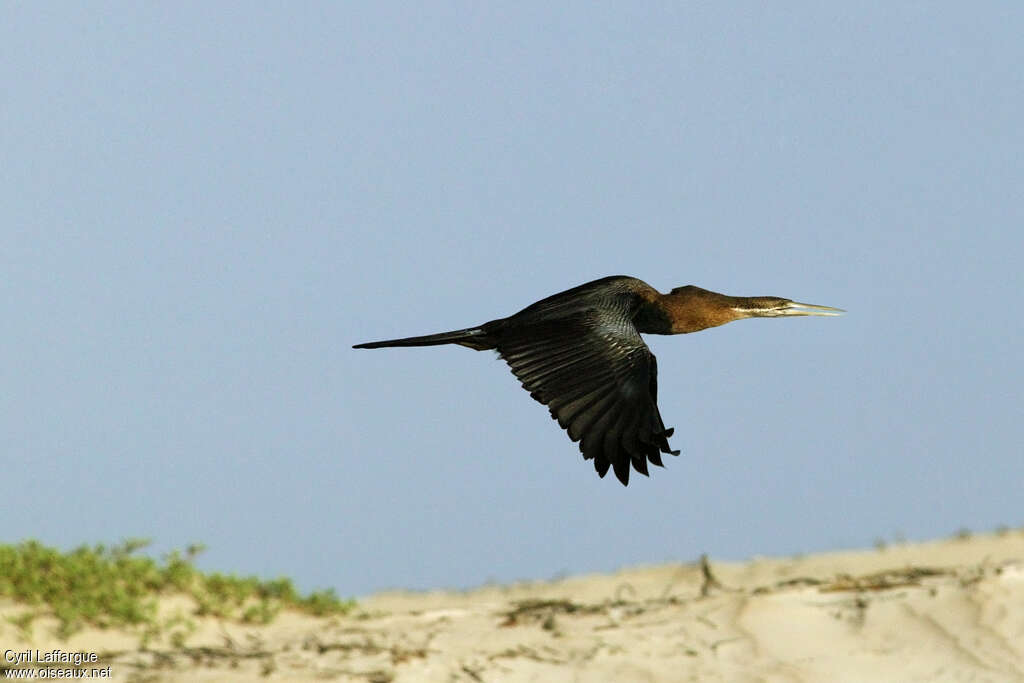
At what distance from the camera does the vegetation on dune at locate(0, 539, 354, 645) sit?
27.2ft

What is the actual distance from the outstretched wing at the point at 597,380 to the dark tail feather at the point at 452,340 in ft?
0.93

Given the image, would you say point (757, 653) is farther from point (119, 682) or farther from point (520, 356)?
point (119, 682)

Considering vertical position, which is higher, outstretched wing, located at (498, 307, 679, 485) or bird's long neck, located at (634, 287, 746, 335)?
bird's long neck, located at (634, 287, 746, 335)

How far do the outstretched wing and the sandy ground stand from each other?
1.50 m

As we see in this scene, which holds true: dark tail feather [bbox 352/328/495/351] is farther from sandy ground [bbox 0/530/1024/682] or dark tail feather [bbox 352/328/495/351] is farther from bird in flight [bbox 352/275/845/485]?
sandy ground [bbox 0/530/1024/682]

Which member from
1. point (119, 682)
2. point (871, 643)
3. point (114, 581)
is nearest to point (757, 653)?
point (871, 643)

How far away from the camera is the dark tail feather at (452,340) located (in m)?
6.70

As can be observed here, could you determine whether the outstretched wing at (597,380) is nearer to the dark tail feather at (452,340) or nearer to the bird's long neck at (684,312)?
the dark tail feather at (452,340)

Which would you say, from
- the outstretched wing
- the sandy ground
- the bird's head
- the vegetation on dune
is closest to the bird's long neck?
the bird's head

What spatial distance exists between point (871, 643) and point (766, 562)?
10.2 ft

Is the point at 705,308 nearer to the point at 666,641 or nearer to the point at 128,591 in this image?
the point at 666,641

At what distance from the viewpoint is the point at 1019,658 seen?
700cm

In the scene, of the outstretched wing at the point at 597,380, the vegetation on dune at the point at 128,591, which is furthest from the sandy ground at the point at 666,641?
the outstretched wing at the point at 597,380

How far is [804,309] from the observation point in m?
8.07
